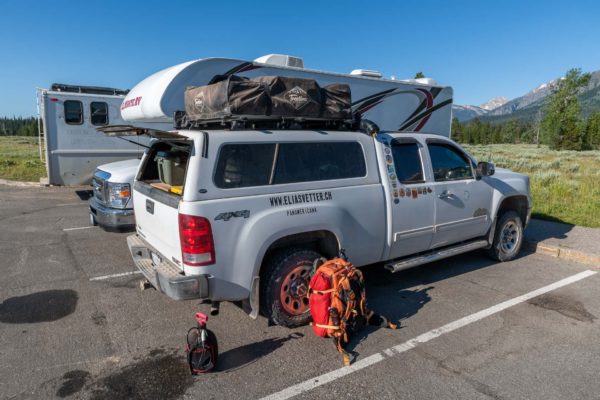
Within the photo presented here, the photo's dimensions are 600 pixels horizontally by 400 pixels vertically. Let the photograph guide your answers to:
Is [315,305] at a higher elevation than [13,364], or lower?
higher

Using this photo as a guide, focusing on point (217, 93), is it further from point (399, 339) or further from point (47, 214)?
point (47, 214)

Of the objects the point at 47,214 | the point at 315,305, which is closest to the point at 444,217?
the point at 315,305

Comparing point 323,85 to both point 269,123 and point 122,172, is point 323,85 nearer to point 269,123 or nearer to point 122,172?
point 122,172

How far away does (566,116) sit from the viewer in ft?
182

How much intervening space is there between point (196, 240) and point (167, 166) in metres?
1.38

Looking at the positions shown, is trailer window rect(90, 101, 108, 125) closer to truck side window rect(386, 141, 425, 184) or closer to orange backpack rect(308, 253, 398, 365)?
truck side window rect(386, 141, 425, 184)

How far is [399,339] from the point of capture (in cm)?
398

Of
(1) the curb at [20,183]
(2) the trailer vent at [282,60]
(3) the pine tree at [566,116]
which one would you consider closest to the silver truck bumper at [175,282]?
(2) the trailer vent at [282,60]

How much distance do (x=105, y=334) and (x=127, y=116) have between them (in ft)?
18.2

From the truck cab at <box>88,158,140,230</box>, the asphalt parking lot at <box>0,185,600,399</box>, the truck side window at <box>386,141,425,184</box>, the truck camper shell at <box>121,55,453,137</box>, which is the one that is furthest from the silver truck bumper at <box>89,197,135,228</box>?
the truck side window at <box>386,141,425,184</box>

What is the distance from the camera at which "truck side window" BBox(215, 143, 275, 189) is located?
3703 millimetres

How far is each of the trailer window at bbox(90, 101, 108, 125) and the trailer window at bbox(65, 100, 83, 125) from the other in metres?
0.29

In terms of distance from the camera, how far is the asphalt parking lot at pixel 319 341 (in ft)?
10.6

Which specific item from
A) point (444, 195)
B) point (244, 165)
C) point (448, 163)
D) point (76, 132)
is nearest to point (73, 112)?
point (76, 132)
